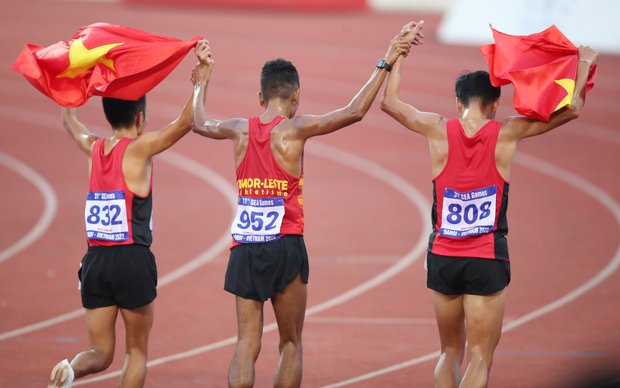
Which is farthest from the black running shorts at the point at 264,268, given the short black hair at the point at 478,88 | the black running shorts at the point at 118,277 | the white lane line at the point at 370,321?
the white lane line at the point at 370,321

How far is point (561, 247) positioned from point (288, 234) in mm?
6147

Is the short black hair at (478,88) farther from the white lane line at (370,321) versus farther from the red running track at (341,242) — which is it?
the white lane line at (370,321)

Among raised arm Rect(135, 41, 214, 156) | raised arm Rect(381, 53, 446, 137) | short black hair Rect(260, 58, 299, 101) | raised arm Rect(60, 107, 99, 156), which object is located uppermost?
short black hair Rect(260, 58, 299, 101)

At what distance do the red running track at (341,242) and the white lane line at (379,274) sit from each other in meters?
0.03

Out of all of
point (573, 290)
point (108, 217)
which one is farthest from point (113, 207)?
point (573, 290)

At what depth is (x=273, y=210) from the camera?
654 centimetres

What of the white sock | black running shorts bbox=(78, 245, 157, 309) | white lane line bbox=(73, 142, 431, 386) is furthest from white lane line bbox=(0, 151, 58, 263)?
the white sock

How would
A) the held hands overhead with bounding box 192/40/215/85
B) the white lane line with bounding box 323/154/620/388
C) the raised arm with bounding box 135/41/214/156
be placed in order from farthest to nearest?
1. the white lane line with bounding box 323/154/620/388
2. the held hands overhead with bounding box 192/40/215/85
3. the raised arm with bounding box 135/41/214/156

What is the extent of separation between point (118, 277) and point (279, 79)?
150cm

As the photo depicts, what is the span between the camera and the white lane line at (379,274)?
8757 millimetres

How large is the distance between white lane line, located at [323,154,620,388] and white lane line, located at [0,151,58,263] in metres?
4.80

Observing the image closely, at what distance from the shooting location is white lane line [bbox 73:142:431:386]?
876 centimetres

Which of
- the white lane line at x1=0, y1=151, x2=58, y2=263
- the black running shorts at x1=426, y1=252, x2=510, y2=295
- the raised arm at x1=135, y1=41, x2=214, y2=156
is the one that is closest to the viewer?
the black running shorts at x1=426, y1=252, x2=510, y2=295

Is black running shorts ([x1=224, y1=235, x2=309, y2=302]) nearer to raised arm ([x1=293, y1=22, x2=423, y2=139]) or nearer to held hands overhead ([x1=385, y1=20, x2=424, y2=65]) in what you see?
raised arm ([x1=293, y1=22, x2=423, y2=139])
